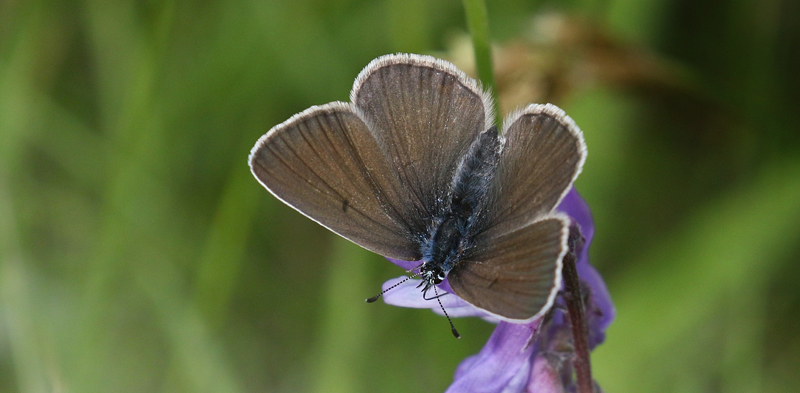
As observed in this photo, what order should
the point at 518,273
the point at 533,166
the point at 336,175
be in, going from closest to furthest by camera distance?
the point at 518,273, the point at 533,166, the point at 336,175

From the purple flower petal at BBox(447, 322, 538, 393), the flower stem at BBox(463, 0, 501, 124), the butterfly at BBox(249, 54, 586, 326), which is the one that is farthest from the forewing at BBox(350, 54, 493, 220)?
the purple flower petal at BBox(447, 322, 538, 393)

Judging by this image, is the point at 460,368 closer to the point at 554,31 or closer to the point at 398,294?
the point at 398,294

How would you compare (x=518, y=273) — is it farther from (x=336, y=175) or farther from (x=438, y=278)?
(x=336, y=175)

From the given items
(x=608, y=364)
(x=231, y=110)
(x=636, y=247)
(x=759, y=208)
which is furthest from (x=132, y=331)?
(x=759, y=208)

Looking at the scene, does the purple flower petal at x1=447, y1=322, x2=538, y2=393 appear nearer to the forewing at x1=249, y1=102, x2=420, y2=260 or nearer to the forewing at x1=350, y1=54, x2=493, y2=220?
the forewing at x1=249, y1=102, x2=420, y2=260

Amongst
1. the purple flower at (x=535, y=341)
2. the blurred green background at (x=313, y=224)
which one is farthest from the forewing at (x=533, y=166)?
the blurred green background at (x=313, y=224)

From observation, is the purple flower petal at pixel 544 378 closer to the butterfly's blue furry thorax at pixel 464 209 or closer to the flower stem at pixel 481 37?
the butterfly's blue furry thorax at pixel 464 209

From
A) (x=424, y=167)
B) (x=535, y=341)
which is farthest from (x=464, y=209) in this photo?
(x=535, y=341)

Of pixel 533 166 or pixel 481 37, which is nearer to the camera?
pixel 533 166
